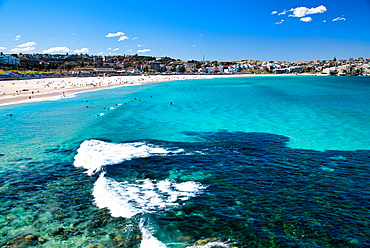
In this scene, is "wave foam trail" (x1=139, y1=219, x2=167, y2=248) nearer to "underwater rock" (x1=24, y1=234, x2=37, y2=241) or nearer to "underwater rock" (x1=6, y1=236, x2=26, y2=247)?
"underwater rock" (x1=24, y1=234, x2=37, y2=241)

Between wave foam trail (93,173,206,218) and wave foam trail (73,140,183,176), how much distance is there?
2103mm

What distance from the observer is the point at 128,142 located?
2088 cm

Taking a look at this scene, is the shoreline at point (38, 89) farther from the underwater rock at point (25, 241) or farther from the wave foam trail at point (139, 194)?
the underwater rock at point (25, 241)

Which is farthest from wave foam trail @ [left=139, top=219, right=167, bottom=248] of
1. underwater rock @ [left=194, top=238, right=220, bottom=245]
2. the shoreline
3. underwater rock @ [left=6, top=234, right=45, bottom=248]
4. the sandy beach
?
the sandy beach

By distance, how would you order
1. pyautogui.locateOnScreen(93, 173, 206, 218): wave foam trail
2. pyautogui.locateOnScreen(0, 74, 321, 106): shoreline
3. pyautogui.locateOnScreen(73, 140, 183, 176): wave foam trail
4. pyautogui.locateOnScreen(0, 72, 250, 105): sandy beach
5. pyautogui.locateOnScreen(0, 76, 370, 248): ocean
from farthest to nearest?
pyautogui.locateOnScreen(0, 72, 250, 105): sandy beach < pyautogui.locateOnScreen(0, 74, 321, 106): shoreline < pyautogui.locateOnScreen(73, 140, 183, 176): wave foam trail < pyautogui.locateOnScreen(93, 173, 206, 218): wave foam trail < pyautogui.locateOnScreen(0, 76, 370, 248): ocean

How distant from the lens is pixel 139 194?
11984mm

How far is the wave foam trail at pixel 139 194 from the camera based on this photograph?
10.7 m

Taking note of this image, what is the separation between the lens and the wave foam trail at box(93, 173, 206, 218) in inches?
421

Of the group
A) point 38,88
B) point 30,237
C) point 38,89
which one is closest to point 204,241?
point 30,237

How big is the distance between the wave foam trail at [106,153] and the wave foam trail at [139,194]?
210cm

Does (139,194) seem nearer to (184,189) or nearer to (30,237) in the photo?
(184,189)

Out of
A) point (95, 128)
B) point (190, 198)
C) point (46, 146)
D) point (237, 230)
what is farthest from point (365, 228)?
point (95, 128)

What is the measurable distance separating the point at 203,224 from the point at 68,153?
12879mm

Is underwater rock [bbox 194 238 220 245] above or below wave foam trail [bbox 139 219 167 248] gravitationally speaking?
below
